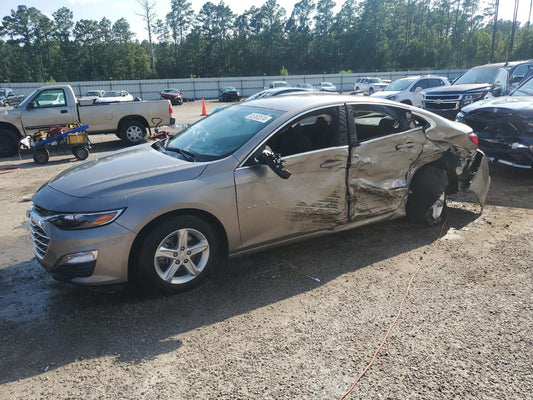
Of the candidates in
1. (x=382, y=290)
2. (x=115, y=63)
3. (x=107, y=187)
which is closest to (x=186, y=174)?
(x=107, y=187)

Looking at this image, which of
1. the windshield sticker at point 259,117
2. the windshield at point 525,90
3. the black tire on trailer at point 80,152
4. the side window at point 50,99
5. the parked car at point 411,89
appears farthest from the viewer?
the parked car at point 411,89

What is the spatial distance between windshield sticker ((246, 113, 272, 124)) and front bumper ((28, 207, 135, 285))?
67.0 inches

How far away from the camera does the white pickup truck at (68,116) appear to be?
11891 mm

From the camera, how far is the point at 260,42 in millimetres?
94375

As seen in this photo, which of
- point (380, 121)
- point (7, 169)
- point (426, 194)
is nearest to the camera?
point (380, 121)

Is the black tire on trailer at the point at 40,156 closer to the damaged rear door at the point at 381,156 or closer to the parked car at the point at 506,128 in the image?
the damaged rear door at the point at 381,156

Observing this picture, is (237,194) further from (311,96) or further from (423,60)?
(423,60)

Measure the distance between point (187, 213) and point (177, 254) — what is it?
360 mm

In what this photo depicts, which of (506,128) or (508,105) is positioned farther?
(508,105)

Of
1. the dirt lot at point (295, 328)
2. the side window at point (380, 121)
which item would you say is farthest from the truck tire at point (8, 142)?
the side window at point (380, 121)

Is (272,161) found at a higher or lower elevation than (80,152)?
higher

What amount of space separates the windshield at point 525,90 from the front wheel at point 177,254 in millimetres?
8146

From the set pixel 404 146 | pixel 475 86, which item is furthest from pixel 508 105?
pixel 475 86

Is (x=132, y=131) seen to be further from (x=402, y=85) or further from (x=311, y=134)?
(x=402, y=85)
